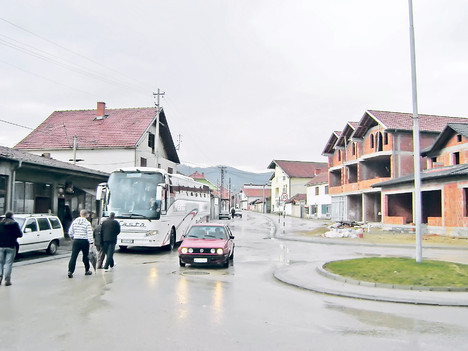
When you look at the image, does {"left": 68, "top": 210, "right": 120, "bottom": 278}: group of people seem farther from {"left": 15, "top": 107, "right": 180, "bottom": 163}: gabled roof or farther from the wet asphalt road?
{"left": 15, "top": 107, "right": 180, "bottom": 163}: gabled roof

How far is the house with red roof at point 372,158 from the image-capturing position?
129 ft

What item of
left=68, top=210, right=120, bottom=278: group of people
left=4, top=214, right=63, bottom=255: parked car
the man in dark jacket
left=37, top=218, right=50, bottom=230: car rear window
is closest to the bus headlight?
left=68, top=210, right=120, bottom=278: group of people

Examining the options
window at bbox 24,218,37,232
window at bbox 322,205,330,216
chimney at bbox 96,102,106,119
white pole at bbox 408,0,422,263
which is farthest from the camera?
window at bbox 322,205,330,216

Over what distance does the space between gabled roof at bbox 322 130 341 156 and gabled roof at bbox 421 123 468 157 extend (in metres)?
16.2

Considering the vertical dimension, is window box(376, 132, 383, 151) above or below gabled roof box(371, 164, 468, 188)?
above

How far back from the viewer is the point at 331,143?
53.6 metres

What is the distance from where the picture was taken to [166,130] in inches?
1636

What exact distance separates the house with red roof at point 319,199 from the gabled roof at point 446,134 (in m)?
25.9

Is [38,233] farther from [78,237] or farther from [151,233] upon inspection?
[78,237]

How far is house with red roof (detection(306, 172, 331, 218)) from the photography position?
205 feet

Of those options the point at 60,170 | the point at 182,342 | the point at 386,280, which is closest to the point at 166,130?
the point at 60,170

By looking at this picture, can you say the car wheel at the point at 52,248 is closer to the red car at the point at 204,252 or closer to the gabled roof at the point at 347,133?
the red car at the point at 204,252

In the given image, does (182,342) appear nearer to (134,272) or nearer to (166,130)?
(134,272)

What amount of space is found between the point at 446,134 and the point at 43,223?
30.1m
